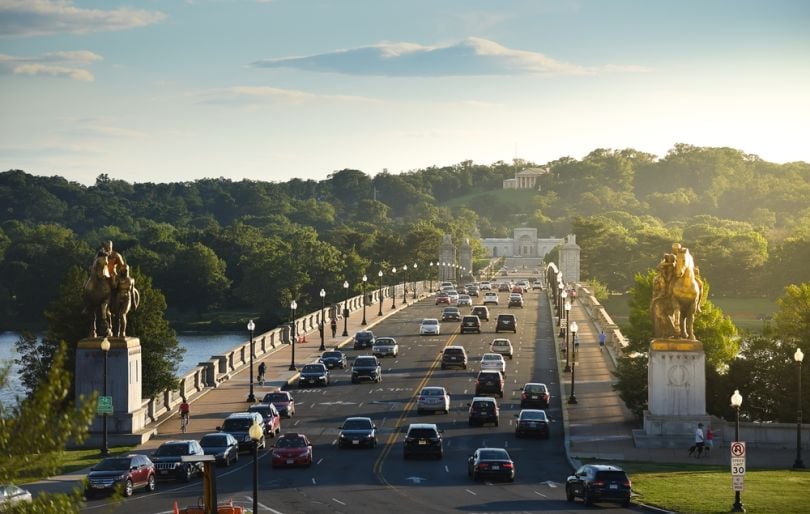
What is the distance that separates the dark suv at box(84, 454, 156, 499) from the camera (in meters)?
40.2

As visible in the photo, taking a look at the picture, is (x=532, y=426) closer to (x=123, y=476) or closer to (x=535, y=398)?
(x=535, y=398)

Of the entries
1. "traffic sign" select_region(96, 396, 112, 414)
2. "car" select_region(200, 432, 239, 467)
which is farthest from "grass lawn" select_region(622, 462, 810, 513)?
"traffic sign" select_region(96, 396, 112, 414)

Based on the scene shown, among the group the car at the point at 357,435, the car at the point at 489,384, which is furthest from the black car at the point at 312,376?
the car at the point at 357,435

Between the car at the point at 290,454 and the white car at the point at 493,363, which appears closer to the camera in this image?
the car at the point at 290,454

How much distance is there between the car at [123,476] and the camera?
132 feet

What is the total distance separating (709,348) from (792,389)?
1295 centimetres

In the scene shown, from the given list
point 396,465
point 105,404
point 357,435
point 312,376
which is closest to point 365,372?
point 312,376

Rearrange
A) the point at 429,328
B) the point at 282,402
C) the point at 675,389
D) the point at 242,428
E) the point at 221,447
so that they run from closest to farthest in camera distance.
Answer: the point at 221,447
the point at 242,428
the point at 675,389
the point at 282,402
the point at 429,328

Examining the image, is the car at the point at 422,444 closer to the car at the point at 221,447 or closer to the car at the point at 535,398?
the car at the point at 221,447

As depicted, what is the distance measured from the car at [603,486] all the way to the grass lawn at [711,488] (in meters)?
0.89

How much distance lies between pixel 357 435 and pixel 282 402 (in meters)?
9.99

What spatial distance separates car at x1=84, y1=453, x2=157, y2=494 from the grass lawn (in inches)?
561

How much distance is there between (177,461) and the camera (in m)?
43.1

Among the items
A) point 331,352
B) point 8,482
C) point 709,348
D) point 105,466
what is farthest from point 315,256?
point 8,482
